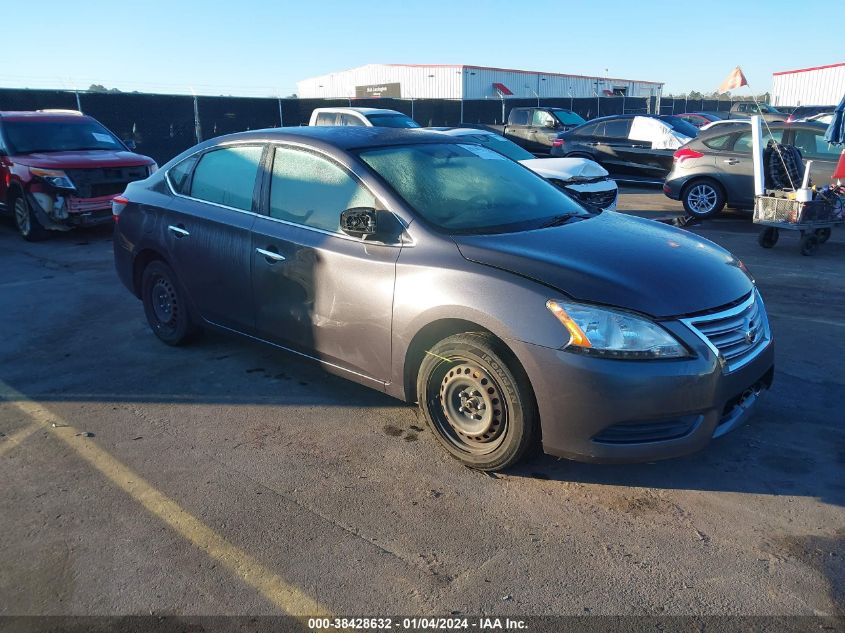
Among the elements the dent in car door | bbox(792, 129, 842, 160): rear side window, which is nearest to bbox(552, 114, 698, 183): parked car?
bbox(792, 129, 842, 160): rear side window

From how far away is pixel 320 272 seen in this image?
408 centimetres

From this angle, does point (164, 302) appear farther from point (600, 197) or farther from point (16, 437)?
point (600, 197)

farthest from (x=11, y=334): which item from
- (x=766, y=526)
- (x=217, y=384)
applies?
(x=766, y=526)

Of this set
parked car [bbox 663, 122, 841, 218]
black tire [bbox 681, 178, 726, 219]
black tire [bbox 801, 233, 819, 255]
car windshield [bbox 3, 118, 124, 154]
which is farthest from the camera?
black tire [bbox 681, 178, 726, 219]

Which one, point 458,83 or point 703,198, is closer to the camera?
point 703,198

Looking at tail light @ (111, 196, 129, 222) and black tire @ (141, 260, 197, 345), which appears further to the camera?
tail light @ (111, 196, 129, 222)

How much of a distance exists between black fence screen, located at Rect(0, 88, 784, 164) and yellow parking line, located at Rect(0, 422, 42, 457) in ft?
44.0

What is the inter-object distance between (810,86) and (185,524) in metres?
41.7

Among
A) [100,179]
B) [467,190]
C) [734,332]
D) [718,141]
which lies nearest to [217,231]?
[467,190]

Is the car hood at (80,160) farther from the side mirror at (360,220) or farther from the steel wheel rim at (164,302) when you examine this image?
the side mirror at (360,220)

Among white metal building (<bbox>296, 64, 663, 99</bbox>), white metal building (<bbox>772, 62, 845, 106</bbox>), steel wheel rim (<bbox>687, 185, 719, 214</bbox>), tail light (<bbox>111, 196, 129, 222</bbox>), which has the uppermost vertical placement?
Answer: white metal building (<bbox>296, 64, 663, 99</bbox>)

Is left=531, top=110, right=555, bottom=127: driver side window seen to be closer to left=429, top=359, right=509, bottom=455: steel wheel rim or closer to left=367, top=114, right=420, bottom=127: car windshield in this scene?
left=367, top=114, right=420, bottom=127: car windshield

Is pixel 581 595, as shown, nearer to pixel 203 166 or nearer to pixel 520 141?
pixel 203 166

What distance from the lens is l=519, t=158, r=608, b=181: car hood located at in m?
10.0
